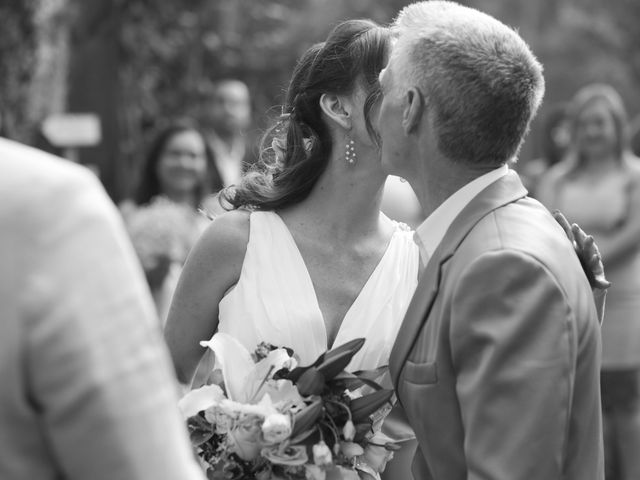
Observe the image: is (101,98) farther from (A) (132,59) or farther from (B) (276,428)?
(B) (276,428)

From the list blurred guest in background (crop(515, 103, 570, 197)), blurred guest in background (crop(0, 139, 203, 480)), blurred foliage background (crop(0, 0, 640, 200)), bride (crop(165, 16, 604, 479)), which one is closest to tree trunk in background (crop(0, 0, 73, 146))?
blurred foliage background (crop(0, 0, 640, 200))

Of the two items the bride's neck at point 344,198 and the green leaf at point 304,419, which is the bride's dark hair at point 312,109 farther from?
the green leaf at point 304,419

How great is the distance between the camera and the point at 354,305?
311cm

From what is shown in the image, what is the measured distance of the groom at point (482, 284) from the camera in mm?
2145

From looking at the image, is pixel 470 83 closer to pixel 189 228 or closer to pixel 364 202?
pixel 364 202

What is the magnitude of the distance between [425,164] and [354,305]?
0.78 metres

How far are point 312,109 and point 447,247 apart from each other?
1.02m

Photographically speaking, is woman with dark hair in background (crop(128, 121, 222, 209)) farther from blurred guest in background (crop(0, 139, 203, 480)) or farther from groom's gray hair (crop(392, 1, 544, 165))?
blurred guest in background (crop(0, 139, 203, 480))

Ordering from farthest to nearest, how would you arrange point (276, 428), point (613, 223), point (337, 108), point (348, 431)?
point (613, 223)
point (337, 108)
point (348, 431)
point (276, 428)

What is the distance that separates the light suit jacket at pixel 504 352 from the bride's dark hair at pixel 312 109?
2.84ft

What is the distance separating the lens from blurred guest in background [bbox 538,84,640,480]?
673 cm

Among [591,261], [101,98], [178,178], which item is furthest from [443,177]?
[101,98]

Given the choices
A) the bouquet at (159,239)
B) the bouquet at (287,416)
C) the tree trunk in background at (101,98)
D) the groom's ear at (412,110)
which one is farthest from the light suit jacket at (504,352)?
the tree trunk in background at (101,98)

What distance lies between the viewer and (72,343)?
1211 millimetres
